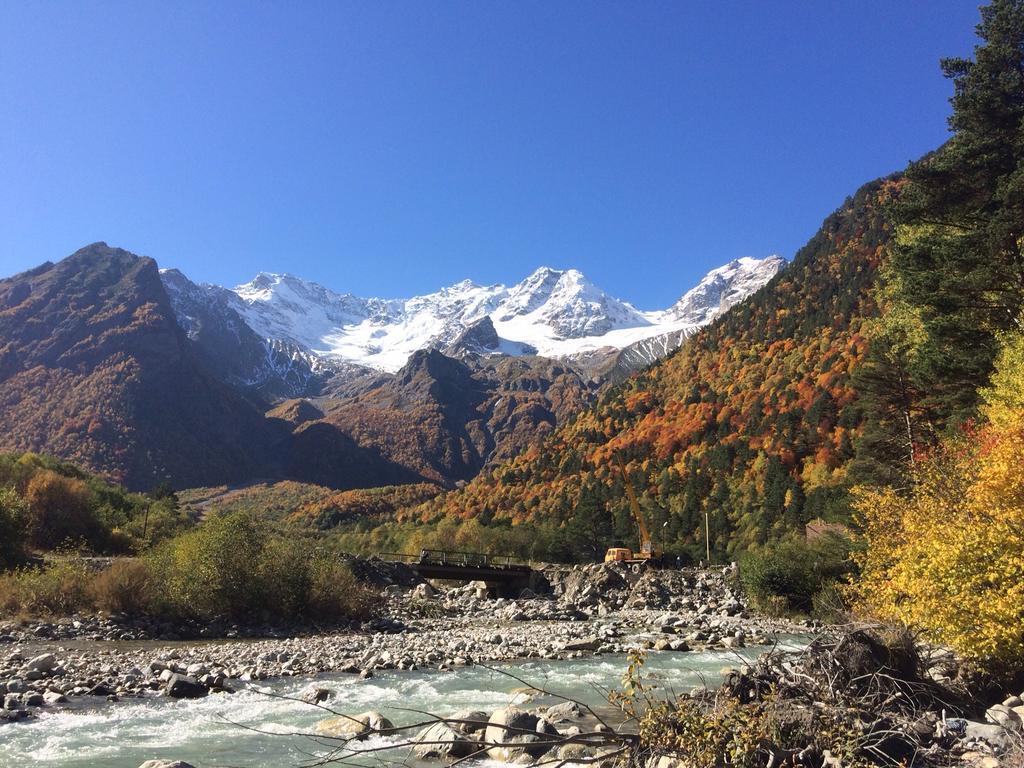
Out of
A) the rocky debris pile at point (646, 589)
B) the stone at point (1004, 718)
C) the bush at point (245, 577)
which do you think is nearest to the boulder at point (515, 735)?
the stone at point (1004, 718)

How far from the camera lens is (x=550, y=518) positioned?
336 feet

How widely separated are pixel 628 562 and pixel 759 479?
24.6 m

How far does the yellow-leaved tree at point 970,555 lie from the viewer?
1240 cm

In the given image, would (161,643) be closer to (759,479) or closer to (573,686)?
(573,686)

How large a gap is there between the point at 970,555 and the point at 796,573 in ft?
92.1

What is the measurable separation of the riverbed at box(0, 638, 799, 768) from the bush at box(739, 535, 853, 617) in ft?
52.8

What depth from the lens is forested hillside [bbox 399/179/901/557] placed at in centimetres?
8006

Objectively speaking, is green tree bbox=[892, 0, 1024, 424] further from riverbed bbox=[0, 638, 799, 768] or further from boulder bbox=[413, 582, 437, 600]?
boulder bbox=[413, 582, 437, 600]

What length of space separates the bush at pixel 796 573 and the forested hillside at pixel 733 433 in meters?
18.5

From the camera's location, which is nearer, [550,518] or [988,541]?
[988,541]

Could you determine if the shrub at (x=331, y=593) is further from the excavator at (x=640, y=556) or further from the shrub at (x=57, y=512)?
the excavator at (x=640, y=556)

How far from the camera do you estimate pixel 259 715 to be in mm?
16531

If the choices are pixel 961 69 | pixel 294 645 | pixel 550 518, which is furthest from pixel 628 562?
pixel 961 69

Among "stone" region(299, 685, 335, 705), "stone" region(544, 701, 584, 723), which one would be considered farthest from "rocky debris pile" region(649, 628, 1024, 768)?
"stone" region(299, 685, 335, 705)
